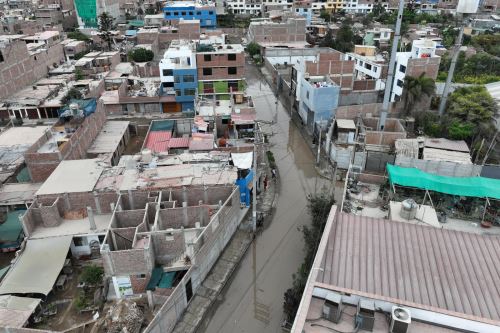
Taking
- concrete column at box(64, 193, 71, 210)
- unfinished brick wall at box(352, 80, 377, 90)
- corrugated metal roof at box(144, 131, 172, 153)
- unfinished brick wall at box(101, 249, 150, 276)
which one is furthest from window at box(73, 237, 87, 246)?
unfinished brick wall at box(352, 80, 377, 90)

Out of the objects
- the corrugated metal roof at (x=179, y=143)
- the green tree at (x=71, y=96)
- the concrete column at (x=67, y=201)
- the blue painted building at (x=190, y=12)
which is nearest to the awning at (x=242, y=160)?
the corrugated metal roof at (x=179, y=143)

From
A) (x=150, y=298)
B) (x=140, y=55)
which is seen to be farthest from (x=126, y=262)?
(x=140, y=55)

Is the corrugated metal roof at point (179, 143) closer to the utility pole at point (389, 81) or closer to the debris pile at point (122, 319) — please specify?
the debris pile at point (122, 319)

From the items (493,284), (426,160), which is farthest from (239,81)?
(493,284)

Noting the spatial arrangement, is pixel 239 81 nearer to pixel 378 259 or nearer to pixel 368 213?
pixel 368 213

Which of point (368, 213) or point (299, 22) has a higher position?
point (299, 22)

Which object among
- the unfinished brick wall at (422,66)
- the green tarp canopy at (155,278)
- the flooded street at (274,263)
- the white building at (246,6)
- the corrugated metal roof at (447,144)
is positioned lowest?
the flooded street at (274,263)
